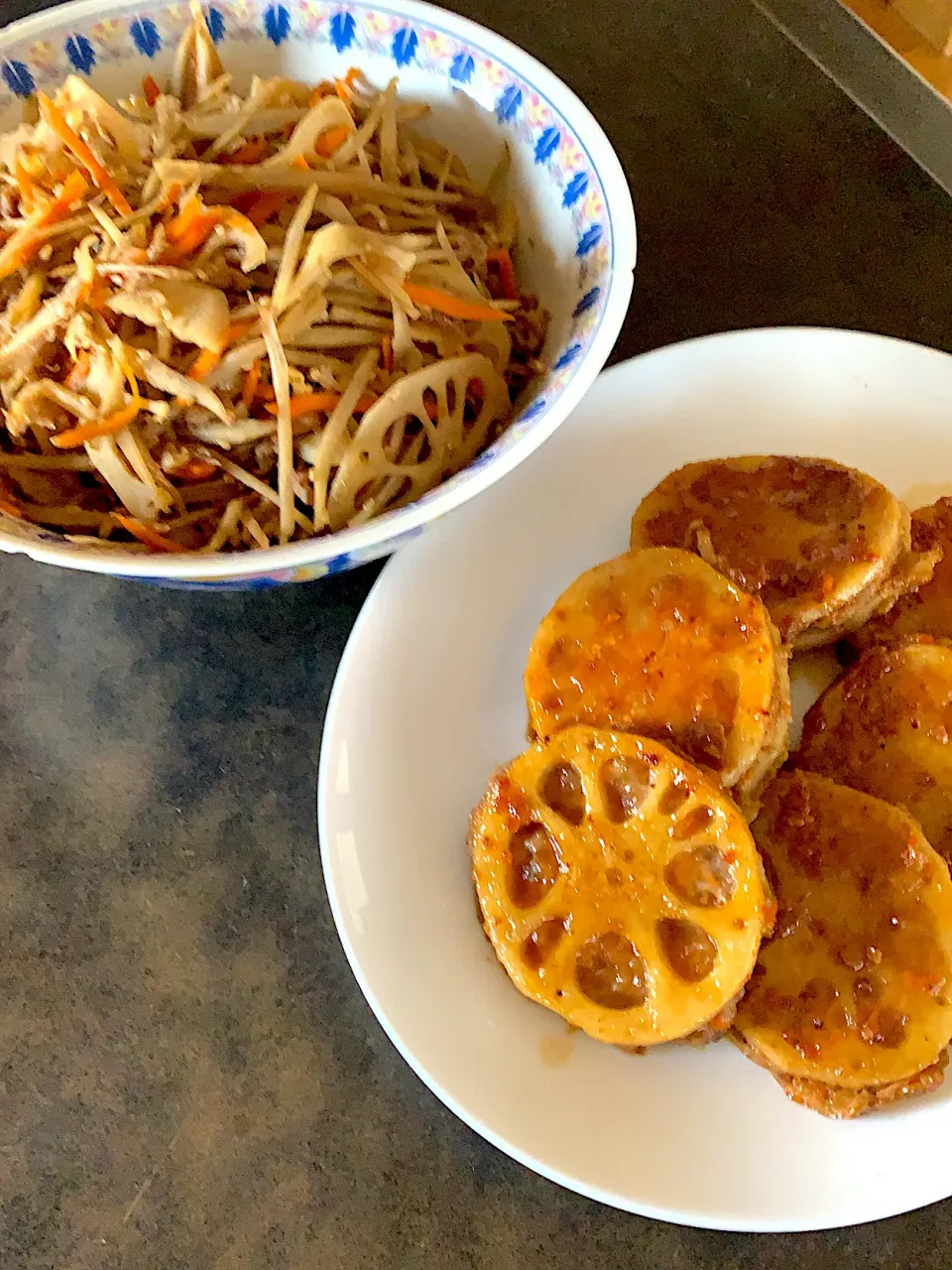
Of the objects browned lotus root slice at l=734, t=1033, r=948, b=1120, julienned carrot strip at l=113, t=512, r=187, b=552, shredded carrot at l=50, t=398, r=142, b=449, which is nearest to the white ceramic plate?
browned lotus root slice at l=734, t=1033, r=948, b=1120

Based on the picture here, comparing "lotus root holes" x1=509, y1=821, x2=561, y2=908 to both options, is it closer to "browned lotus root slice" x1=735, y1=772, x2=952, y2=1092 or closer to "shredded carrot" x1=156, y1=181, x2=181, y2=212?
"browned lotus root slice" x1=735, y1=772, x2=952, y2=1092

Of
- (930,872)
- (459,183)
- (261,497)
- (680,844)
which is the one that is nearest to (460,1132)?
(680,844)

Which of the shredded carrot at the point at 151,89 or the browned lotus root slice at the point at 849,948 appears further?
the shredded carrot at the point at 151,89

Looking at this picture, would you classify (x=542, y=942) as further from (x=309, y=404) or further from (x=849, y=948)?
(x=309, y=404)

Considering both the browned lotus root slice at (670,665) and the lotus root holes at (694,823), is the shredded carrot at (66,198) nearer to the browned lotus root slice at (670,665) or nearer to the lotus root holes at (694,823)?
the browned lotus root slice at (670,665)

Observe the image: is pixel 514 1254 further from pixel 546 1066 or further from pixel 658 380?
pixel 658 380

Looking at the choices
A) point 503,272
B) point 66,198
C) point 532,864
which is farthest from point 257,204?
point 532,864

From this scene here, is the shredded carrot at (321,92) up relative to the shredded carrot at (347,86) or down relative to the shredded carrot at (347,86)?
down

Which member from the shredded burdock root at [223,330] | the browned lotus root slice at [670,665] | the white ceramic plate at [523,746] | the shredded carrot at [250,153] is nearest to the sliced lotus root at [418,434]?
the shredded burdock root at [223,330]
